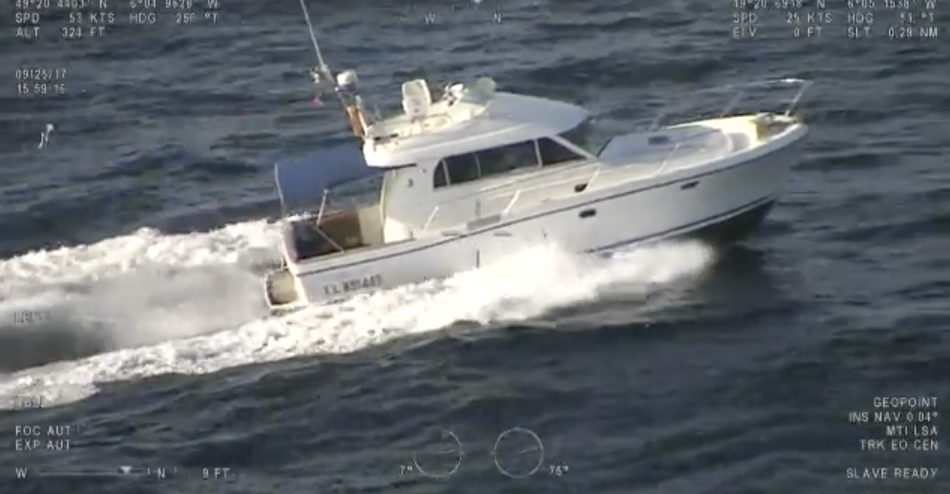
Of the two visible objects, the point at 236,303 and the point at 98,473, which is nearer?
the point at 98,473

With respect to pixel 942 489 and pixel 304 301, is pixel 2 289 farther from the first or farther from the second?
pixel 942 489

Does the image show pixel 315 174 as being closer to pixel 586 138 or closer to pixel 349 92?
pixel 349 92

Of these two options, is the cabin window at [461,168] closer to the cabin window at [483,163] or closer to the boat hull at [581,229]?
the cabin window at [483,163]

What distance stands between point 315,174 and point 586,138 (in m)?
4.01

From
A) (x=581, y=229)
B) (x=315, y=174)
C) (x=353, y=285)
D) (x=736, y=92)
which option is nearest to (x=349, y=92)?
(x=315, y=174)

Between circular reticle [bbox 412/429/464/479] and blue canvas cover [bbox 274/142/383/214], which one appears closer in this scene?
circular reticle [bbox 412/429/464/479]

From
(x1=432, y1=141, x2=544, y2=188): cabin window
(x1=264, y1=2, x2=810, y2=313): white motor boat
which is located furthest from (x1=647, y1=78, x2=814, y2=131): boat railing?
(x1=432, y1=141, x2=544, y2=188): cabin window

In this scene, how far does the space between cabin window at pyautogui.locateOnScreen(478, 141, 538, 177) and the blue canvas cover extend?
154 centimetres

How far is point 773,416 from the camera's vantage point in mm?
23828

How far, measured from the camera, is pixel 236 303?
2870 cm

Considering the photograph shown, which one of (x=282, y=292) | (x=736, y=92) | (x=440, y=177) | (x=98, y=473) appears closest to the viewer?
(x=98, y=473)

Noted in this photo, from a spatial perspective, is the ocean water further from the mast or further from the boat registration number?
the mast

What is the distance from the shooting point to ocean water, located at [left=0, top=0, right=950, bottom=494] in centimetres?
2353

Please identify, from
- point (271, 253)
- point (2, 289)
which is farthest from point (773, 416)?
point (2, 289)
